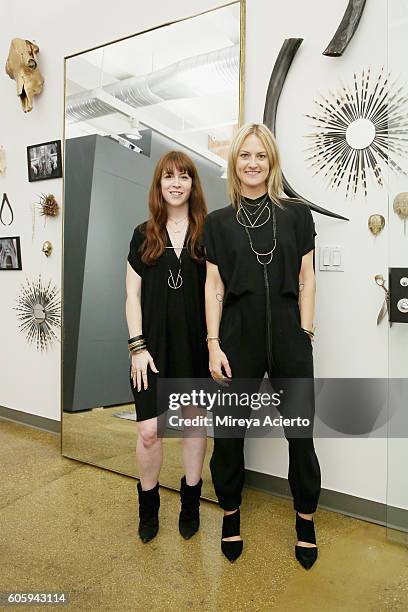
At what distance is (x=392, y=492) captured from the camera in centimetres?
209

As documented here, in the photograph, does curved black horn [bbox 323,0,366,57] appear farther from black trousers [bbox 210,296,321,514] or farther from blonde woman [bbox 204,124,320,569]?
black trousers [bbox 210,296,321,514]

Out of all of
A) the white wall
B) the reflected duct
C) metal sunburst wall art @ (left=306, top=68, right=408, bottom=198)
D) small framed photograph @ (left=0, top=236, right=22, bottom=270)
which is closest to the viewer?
metal sunburst wall art @ (left=306, top=68, right=408, bottom=198)

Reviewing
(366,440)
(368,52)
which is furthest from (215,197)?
(366,440)

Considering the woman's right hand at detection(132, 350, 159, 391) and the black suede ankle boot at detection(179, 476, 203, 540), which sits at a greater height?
the woman's right hand at detection(132, 350, 159, 391)

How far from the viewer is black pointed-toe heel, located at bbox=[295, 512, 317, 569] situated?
1.93 meters

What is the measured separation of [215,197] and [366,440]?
1.26 meters

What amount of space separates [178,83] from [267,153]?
89 centimetres

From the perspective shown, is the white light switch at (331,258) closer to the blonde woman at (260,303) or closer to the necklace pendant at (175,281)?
the blonde woman at (260,303)

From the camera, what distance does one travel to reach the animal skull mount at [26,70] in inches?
127

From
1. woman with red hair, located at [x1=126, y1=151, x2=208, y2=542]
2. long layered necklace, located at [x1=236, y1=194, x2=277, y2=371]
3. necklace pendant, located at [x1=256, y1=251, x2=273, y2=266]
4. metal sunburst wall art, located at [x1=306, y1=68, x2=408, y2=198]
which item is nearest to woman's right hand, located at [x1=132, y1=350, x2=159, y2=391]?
woman with red hair, located at [x1=126, y1=151, x2=208, y2=542]

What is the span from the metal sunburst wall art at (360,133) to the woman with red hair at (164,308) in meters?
0.60

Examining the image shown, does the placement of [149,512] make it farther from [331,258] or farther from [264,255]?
[331,258]

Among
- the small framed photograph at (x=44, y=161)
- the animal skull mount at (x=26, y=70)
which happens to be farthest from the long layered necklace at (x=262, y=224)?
the animal skull mount at (x=26, y=70)

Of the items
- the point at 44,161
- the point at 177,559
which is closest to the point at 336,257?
the point at 177,559
